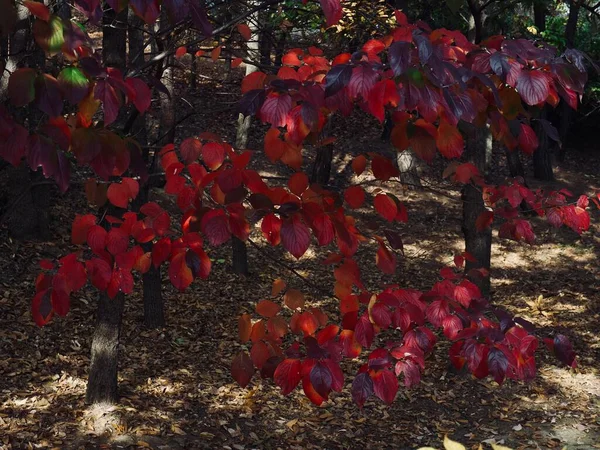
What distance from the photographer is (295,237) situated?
2.57 meters

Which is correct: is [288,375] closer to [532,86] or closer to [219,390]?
[532,86]

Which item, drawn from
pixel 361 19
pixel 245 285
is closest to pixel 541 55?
pixel 361 19

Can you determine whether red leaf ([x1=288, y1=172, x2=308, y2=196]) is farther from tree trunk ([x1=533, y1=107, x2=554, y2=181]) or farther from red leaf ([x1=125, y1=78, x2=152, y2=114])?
tree trunk ([x1=533, y1=107, x2=554, y2=181])

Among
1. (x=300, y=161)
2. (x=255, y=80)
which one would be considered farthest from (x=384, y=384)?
(x=255, y=80)

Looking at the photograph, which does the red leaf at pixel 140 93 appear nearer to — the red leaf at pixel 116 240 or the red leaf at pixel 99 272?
the red leaf at pixel 116 240

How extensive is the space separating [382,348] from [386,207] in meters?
0.62

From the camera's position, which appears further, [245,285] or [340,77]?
[245,285]

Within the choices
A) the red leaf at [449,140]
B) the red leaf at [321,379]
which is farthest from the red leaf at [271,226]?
the red leaf at [449,140]

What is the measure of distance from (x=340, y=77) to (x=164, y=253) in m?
1.14

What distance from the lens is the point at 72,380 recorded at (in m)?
6.63

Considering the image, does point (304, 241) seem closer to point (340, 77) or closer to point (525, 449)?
point (340, 77)

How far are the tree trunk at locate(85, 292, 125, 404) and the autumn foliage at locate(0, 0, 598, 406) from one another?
2508 mm

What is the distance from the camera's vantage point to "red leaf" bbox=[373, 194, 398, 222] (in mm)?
3115

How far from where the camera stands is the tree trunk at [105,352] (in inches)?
233
